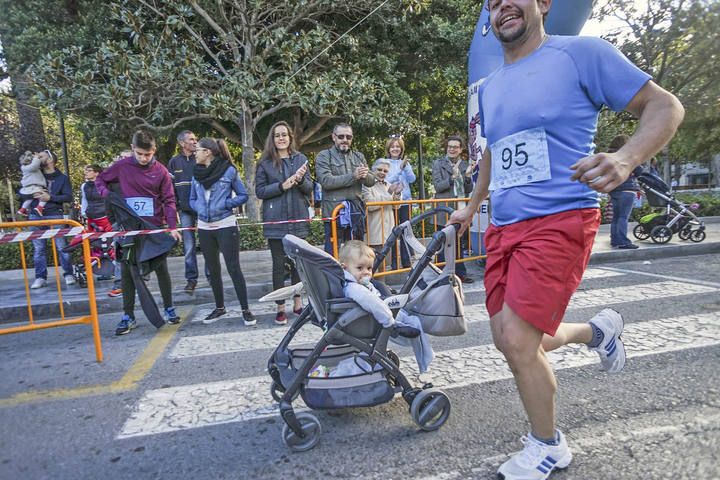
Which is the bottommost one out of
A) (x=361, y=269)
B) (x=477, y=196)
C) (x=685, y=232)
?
(x=685, y=232)

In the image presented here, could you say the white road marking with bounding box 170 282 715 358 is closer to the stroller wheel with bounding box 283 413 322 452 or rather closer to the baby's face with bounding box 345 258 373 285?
the baby's face with bounding box 345 258 373 285

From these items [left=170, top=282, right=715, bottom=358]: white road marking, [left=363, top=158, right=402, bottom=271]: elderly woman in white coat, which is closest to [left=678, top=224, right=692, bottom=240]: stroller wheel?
[left=170, top=282, right=715, bottom=358]: white road marking

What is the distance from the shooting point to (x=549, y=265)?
1.89m

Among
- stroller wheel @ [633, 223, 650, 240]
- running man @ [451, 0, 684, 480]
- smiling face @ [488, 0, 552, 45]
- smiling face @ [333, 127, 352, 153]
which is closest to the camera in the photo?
running man @ [451, 0, 684, 480]

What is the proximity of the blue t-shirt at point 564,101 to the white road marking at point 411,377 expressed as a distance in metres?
1.56

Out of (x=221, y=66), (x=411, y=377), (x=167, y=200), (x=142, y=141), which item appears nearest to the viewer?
(x=411, y=377)

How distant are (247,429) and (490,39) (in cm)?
619

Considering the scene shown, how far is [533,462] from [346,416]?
3.58 ft

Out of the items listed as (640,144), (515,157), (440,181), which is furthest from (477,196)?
(440,181)

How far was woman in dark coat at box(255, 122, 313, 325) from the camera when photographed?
499 cm

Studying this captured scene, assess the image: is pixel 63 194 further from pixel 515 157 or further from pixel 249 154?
pixel 515 157

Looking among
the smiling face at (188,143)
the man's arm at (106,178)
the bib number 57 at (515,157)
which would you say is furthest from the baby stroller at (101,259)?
the bib number 57 at (515,157)

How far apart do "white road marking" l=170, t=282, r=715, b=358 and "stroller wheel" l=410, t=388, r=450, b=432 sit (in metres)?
1.80

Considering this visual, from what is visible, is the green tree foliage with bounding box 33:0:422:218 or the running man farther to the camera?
the green tree foliage with bounding box 33:0:422:218
